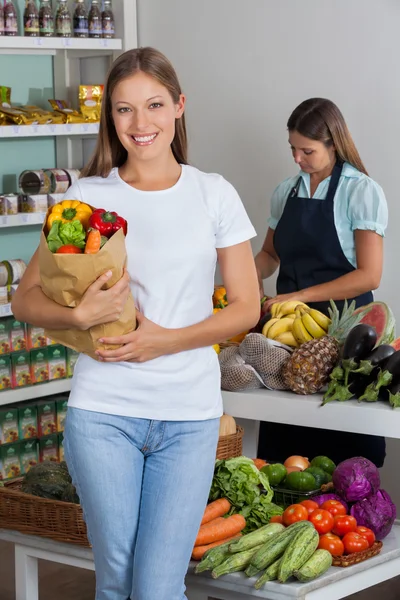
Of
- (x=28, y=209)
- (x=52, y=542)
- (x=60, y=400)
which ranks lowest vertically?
(x=60, y=400)

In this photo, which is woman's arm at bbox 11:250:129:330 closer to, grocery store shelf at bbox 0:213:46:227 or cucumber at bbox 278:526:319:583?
cucumber at bbox 278:526:319:583

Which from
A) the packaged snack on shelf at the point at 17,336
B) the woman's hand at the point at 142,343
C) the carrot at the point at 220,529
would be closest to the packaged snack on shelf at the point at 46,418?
the packaged snack on shelf at the point at 17,336

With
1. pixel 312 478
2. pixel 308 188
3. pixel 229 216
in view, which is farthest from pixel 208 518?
pixel 308 188

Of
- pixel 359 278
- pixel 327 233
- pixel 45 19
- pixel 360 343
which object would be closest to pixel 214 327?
pixel 360 343

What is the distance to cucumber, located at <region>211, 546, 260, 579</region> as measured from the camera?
236cm

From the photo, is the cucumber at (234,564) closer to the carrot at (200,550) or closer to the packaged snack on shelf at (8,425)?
the carrot at (200,550)

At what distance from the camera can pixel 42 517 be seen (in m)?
2.72

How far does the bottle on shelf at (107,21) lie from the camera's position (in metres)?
4.66

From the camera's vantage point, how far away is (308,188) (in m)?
3.72

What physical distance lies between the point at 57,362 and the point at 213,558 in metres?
2.33

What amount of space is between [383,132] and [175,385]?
8.66 ft

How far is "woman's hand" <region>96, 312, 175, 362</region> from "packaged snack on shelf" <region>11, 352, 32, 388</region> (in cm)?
271

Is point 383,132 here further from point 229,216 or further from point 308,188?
point 229,216

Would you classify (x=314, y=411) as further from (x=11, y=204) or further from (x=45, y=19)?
(x=45, y=19)
